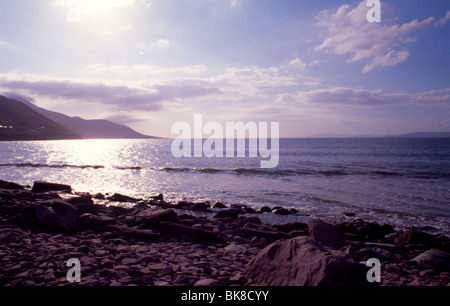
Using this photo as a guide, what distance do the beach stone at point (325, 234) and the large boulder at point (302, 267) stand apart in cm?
398

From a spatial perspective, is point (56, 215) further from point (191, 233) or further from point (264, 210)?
point (264, 210)

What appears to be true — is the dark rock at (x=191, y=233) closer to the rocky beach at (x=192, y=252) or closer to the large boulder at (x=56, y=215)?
the rocky beach at (x=192, y=252)

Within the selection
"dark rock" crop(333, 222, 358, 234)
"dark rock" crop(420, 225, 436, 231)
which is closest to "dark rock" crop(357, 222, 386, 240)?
"dark rock" crop(333, 222, 358, 234)

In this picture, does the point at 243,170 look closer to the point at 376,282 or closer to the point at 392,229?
the point at 392,229

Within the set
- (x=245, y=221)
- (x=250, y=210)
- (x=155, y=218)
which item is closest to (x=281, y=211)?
(x=250, y=210)

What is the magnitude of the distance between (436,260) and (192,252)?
598 centimetres

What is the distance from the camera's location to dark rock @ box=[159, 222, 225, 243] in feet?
25.6

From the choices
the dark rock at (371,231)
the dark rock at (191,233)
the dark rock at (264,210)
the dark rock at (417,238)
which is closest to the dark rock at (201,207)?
the dark rock at (264,210)

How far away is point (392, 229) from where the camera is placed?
10.9 m

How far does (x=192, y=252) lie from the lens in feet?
21.6

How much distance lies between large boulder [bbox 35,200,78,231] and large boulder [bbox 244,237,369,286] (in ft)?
18.8

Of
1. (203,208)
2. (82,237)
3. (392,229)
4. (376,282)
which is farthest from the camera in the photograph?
(203,208)
